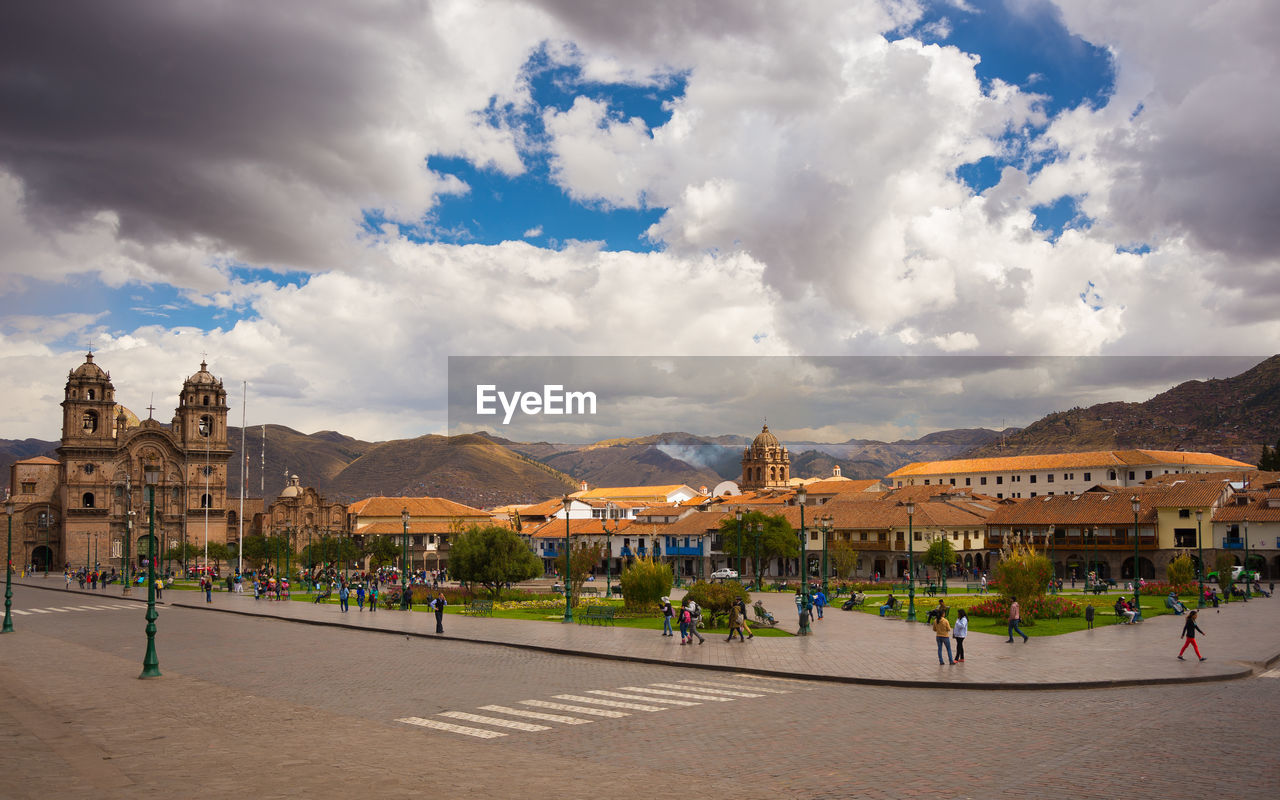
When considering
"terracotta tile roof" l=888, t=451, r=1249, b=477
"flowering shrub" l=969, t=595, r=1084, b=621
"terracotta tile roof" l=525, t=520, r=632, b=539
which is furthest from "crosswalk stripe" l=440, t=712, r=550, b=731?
"terracotta tile roof" l=888, t=451, r=1249, b=477

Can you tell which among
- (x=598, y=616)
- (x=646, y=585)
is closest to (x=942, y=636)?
(x=598, y=616)

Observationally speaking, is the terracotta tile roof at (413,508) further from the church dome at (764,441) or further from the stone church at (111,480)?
the church dome at (764,441)

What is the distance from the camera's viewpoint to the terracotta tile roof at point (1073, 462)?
122438mm

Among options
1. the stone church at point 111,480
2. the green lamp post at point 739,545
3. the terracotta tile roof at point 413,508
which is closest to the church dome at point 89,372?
the stone church at point 111,480

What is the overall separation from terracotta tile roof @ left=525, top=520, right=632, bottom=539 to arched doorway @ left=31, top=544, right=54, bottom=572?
5191cm

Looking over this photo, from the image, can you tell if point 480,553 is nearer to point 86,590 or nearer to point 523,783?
point 86,590

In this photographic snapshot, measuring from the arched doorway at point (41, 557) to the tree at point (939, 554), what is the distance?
9017 centimetres

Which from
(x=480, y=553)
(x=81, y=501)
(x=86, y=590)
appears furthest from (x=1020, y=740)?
(x=81, y=501)

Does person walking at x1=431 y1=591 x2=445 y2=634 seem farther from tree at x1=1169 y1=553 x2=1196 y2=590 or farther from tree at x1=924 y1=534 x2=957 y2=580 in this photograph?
tree at x1=924 y1=534 x2=957 y2=580

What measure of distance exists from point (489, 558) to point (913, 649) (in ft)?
93.8

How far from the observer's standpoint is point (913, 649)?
87.6 ft

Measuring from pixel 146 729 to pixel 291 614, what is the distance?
88.9ft

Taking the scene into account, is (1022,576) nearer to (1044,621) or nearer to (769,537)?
(1044,621)

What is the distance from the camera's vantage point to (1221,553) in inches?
2800
